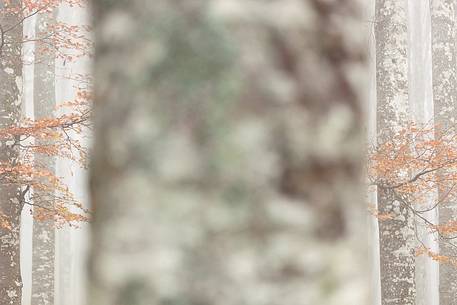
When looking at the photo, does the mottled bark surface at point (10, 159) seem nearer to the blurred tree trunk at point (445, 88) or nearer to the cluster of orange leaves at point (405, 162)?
the cluster of orange leaves at point (405, 162)

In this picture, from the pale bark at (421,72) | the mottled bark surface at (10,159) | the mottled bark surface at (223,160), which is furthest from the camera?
the pale bark at (421,72)

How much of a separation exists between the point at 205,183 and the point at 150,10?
22 cm

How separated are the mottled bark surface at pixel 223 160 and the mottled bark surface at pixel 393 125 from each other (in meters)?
8.97

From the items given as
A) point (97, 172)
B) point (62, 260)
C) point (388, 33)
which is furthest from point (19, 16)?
point (62, 260)

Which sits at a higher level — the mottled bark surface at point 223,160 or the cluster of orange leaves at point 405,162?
the cluster of orange leaves at point 405,162

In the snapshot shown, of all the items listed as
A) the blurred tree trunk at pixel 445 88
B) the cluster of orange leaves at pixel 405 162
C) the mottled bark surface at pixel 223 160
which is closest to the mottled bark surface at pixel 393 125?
the cluster of orange leaves at pixel 405 162

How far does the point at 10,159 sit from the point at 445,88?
8.08m

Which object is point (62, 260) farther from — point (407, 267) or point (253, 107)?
point (253, 107)

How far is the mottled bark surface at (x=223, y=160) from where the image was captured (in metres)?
0.90

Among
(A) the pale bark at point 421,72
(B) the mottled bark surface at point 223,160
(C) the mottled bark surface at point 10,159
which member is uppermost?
(A) the pale bark at point 421,72

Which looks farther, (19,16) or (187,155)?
(19,16)

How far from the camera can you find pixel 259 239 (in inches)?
35.6

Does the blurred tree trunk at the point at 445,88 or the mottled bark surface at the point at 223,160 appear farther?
the blurred tree trunk at the point at 445,88

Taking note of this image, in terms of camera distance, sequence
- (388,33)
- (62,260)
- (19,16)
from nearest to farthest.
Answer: (19,16) → (388,33) → (62,260)
